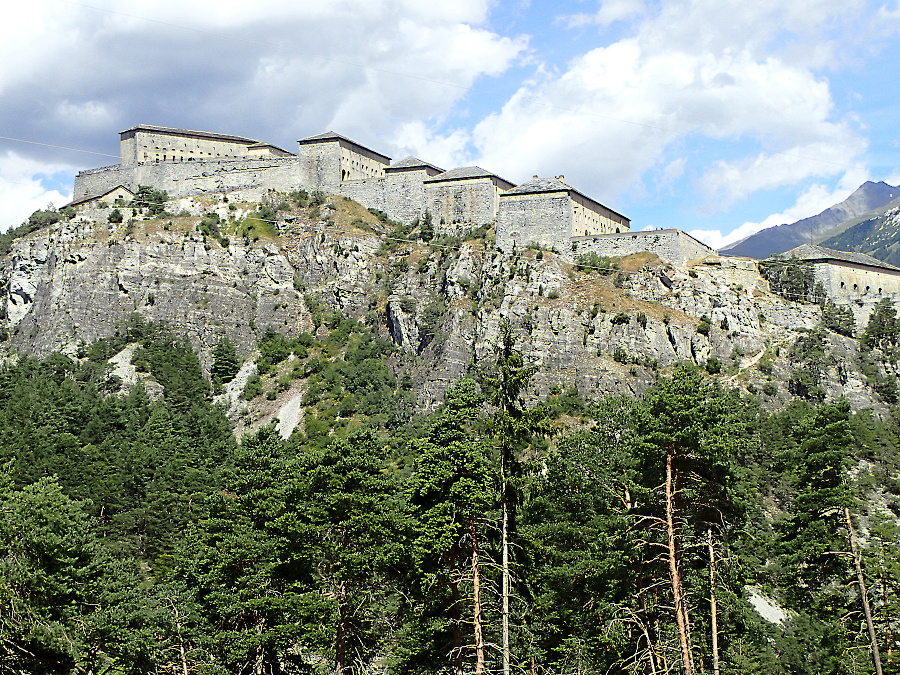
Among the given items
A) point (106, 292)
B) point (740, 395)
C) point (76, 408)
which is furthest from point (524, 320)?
point (106, 292)

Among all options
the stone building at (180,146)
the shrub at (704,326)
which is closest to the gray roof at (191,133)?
the stone building at (180,146)

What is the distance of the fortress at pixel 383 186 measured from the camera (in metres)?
95.4

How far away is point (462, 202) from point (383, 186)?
11.0 meters

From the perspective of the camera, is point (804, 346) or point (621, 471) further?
point (804, 346)

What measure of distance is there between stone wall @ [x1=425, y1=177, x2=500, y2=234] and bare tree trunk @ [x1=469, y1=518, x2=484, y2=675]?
7464cm

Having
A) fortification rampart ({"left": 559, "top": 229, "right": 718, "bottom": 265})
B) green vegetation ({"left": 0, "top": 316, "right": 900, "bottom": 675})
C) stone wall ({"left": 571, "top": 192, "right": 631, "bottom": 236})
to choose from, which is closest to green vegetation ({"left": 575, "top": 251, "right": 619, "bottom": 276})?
fortification rampart ({"left": 559, "top": 229, "right": 718, "bottom": 265})

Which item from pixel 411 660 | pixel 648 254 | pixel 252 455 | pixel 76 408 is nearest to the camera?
pixel 411 660

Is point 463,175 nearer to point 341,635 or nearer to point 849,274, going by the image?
point 849,274

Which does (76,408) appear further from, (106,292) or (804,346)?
(804,346)

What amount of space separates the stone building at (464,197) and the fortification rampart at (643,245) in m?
11.4

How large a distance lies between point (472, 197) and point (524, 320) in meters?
20.8

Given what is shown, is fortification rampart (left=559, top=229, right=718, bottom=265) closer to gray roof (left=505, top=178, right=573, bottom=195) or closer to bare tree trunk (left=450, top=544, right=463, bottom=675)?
gray roof (left=505, top=178, right=573, bottom=195)

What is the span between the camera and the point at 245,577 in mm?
37562

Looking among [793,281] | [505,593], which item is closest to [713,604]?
[505,593]
